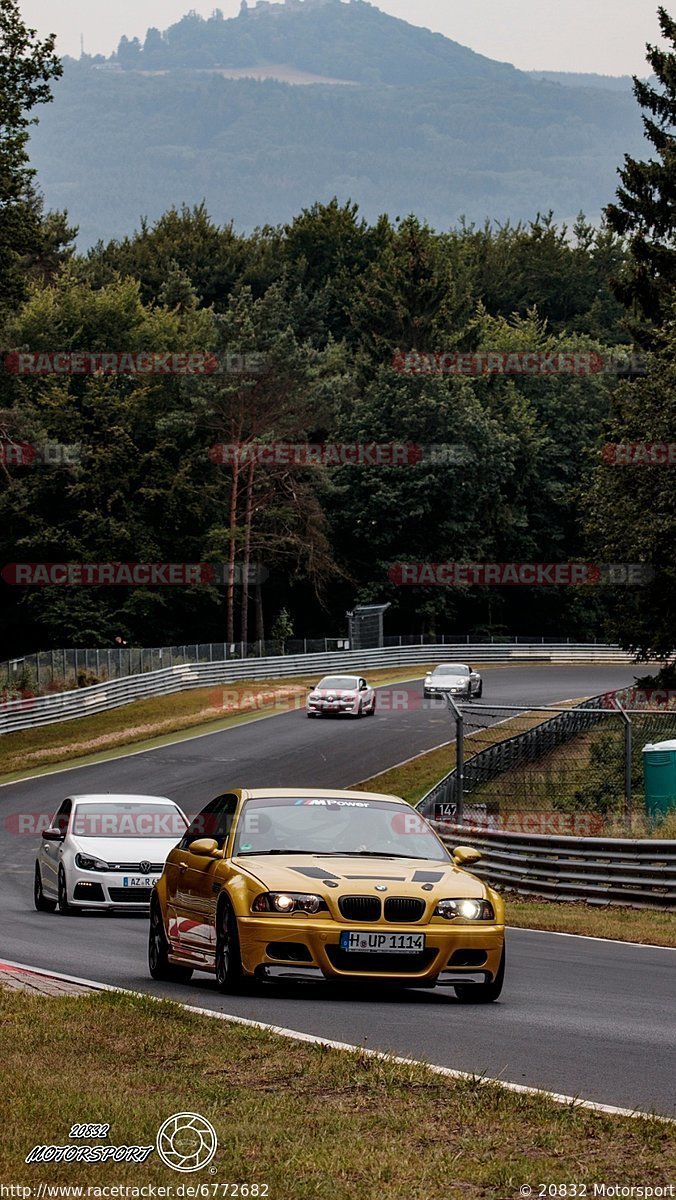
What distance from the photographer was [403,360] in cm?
8938

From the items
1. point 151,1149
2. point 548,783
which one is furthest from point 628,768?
point 151,1149

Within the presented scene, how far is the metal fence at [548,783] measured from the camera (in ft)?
70.8

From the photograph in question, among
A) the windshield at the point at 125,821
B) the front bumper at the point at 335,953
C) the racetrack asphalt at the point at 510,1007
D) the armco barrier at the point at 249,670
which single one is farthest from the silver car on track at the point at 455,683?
the front bumper at the point at 335,953

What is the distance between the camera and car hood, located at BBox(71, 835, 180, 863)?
62.3 feet

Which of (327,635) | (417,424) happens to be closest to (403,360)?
(417,424)

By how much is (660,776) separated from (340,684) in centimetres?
3274

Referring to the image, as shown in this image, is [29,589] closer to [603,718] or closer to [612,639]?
[612,639]

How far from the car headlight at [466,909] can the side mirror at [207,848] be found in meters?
1.57

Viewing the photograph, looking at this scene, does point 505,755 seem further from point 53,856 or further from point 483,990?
point 483,990

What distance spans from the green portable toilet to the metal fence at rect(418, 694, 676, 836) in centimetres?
31

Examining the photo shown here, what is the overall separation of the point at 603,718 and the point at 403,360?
57139 millimetres
